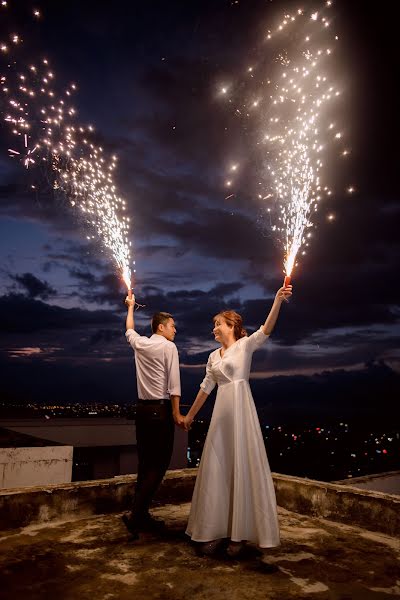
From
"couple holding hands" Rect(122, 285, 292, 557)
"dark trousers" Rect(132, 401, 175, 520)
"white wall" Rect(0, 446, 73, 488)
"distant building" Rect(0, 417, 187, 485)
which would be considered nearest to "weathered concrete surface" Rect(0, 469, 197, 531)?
"couple holding hands" Rect(122, 285, 292, 557)

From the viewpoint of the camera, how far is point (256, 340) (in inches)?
156

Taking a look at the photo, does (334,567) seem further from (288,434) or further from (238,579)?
(288,434)

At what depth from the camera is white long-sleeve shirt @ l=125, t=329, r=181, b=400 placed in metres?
4.36

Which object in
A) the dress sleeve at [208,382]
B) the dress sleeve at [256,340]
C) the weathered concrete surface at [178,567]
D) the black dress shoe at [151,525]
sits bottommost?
the weathered concrete surface at [178,567]

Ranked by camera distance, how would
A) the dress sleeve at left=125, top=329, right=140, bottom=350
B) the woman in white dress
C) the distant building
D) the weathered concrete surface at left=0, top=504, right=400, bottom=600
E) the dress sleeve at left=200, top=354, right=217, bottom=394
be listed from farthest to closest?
the distant building < the dress sleeve at left=125, top=329, right=140, bottom=350 < the dress sleeve at left=200, top=354, right=217, bottom=394 < the woman in white dress < the weathered concrete surface at left=0, top=504, right=400, bottom=600

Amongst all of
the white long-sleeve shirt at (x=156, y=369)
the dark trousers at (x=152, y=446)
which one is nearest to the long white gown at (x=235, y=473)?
the dark trousers at (x=152, y=446)

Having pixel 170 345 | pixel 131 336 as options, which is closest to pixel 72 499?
pixel 131 336

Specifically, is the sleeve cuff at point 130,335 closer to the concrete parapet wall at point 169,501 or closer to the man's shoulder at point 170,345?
the man's shoulder at point 170,345

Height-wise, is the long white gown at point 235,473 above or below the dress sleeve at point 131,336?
below

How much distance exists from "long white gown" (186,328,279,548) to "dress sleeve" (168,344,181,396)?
59 cm

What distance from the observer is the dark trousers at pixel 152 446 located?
4180mm

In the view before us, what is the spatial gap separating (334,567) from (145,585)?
1569 millimetres

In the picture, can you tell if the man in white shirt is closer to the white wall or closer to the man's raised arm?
the man's raised arm

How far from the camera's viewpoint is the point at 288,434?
10838 centimetres
